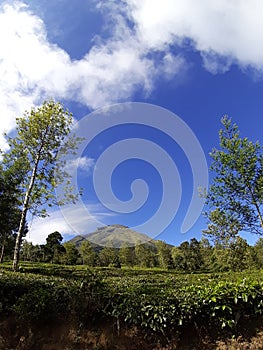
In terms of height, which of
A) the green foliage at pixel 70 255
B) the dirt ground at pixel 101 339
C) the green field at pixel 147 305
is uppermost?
the green foliage at pixel 70 255

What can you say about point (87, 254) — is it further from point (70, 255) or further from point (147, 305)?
point (147, 305)

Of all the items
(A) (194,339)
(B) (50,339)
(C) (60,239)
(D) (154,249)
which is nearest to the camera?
(A) (194,339)

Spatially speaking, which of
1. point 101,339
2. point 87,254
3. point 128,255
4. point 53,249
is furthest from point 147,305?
point 128,255

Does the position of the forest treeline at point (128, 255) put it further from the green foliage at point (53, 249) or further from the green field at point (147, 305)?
the green field at point (147, 305)

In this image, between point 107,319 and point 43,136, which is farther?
point 43,136

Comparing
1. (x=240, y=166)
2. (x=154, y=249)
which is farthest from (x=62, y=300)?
(x=154, y=249)

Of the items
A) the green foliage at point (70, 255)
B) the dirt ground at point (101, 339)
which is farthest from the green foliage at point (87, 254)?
the dirt ground at point (101, 339)

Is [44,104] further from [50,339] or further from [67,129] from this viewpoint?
[50,339]

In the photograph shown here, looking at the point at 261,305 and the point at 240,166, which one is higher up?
the point at 240,166

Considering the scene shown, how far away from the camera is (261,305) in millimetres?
6785

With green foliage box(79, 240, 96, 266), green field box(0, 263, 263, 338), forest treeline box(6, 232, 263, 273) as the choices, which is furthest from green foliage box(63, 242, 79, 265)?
green field box(0, 263, 263, 338)

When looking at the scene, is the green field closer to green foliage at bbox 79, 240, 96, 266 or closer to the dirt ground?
the dirt ground

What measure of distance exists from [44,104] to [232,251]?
35087 mm

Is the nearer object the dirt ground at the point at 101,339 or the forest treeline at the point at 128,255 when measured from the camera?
the dirt ground at the point at 101,339
